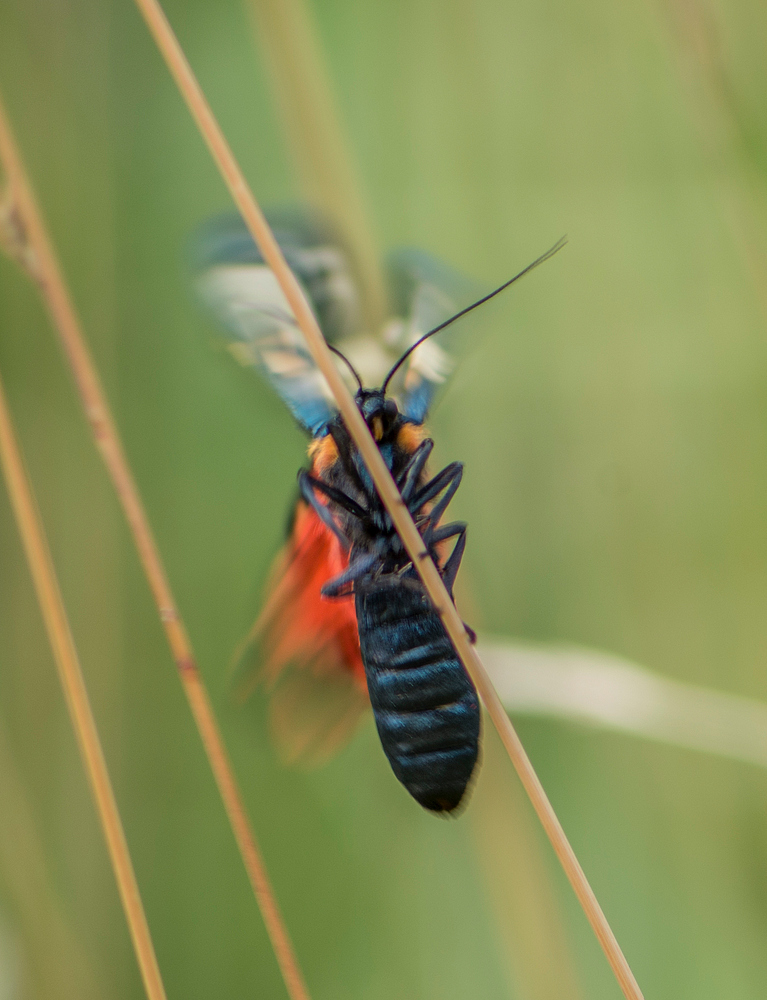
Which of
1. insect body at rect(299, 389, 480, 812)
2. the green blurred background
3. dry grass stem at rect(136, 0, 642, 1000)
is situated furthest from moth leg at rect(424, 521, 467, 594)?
the green blurred background

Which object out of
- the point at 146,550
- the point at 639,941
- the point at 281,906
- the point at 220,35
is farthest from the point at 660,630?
the point at 220,35

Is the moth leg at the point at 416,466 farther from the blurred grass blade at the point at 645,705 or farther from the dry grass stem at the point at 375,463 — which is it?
the blurred grass blade at the point at 645,705

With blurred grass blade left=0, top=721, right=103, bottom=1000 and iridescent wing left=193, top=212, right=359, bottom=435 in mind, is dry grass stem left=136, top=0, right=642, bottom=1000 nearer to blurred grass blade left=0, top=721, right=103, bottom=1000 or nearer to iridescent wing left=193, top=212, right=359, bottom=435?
iridescent wing left=193, top=212, right=359, bottom=435

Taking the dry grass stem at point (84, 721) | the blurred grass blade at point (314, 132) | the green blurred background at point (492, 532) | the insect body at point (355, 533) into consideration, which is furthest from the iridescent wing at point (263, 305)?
the green blurred background at point (492, 532)

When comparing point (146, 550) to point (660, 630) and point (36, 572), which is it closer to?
point (36, 572)

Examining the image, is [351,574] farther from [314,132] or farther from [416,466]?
[314,132]

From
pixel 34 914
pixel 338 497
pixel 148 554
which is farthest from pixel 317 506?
pixel 34 914
